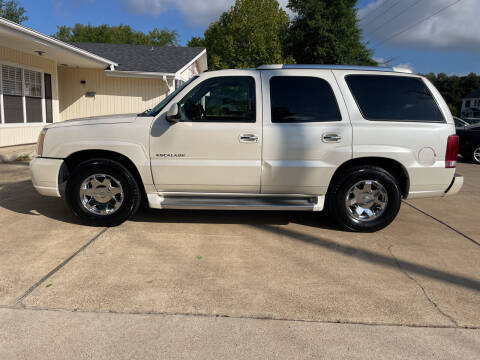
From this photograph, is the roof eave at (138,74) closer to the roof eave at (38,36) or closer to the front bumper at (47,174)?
the roof eave at (38,36)

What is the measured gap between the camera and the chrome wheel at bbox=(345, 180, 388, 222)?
490 cm

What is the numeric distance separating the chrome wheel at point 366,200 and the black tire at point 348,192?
0.8 inches

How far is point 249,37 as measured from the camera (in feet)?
90.7

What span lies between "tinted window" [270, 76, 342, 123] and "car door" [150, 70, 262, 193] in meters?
0.23

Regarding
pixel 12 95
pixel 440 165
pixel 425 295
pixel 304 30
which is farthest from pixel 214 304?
pixel 304 30

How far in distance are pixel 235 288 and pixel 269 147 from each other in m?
1.87

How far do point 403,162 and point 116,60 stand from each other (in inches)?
616

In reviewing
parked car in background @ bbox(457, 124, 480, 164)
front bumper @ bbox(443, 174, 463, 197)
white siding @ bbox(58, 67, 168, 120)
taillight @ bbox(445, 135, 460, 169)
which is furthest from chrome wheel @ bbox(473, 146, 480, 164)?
white siding @ bbox(58, 67, 168, 120)

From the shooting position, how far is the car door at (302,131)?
469 centimetres

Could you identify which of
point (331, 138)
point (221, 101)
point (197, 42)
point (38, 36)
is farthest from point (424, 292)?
point (197, 42)

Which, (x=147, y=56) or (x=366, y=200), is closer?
(x=366, y=200)

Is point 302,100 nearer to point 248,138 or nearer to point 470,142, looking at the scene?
point 248,138

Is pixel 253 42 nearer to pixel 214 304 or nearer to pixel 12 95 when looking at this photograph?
pixel 12 95

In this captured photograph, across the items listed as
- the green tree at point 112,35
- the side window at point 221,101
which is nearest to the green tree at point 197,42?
the green tree at point 112,35
